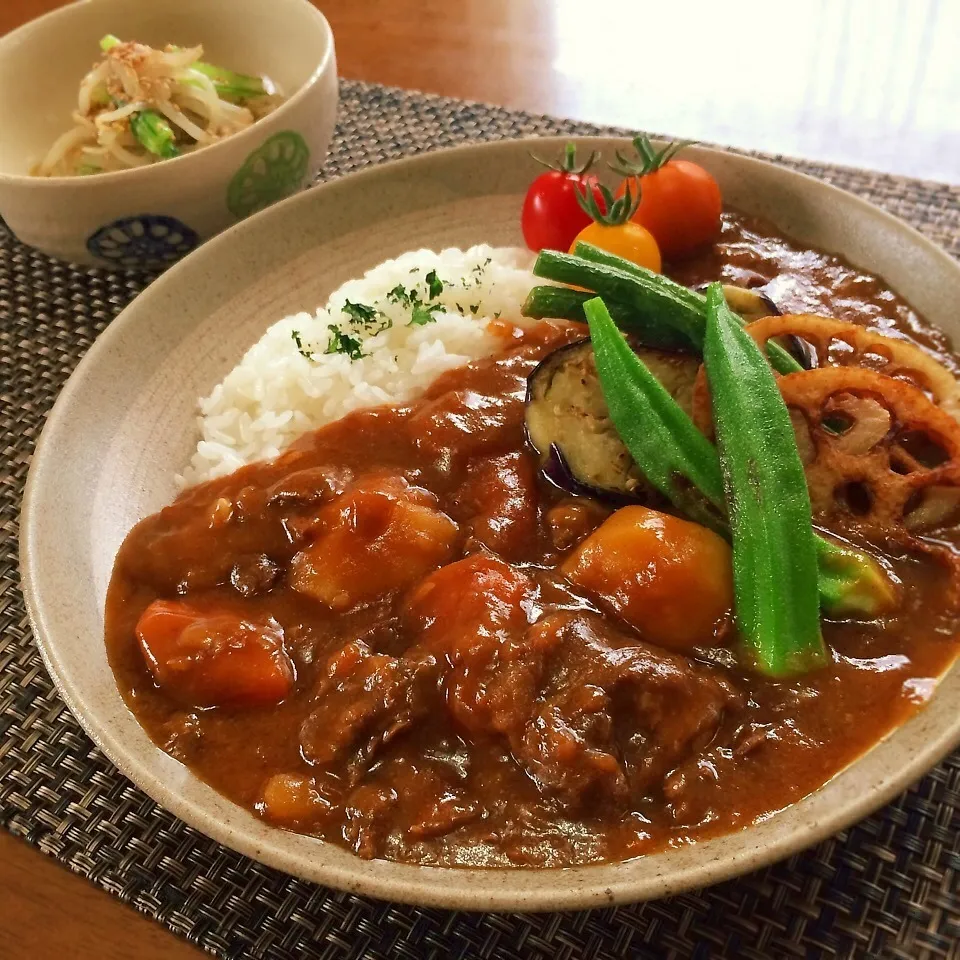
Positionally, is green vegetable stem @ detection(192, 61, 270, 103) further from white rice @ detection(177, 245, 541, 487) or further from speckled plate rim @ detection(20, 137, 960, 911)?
speckled plate rim @ detection(20, 137, 960, 911)

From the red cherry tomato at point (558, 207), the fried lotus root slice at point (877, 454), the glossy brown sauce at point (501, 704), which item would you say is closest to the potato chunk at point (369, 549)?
the glossy brown sauce at point (501, 704)

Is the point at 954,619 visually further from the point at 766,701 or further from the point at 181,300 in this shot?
the point at 181,300

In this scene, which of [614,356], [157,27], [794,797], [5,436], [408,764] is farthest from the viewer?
[157,27]

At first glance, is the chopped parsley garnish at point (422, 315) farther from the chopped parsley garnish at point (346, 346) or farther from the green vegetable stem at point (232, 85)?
the green vegetable stem at point (232, 85)

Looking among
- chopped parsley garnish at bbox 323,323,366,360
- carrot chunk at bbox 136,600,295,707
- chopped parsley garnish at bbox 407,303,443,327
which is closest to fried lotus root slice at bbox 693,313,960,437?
chopped parsley garnish at bbox 407,303,443,327

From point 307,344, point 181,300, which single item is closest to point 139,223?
point 181,300

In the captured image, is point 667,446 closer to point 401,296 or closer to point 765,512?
point 765,512
